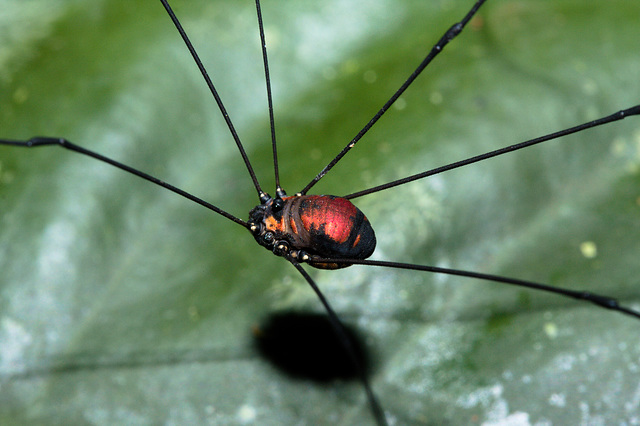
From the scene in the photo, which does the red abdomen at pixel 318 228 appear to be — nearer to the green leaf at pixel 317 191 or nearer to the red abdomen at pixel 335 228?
the red abdomen at pixel 335 228

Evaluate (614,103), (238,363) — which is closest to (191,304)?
(238,363)

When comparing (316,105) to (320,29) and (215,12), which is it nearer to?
(320,29)

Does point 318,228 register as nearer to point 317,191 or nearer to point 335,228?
point 335,228

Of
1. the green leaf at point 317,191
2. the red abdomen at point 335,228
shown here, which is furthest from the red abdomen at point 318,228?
the green leaf at point 317,191

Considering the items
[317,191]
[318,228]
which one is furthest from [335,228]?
[317,191]

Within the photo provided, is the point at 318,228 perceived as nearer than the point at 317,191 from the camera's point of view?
Yes

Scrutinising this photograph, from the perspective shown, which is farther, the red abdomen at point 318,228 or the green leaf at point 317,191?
the green leaf at point 317,191

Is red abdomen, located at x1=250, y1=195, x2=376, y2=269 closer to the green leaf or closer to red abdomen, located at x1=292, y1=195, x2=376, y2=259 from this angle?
red abdomen, located at x1=292, y1=195, x2=376, y2=259

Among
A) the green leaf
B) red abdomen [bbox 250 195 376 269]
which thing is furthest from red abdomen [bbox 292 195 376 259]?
the green leaf
